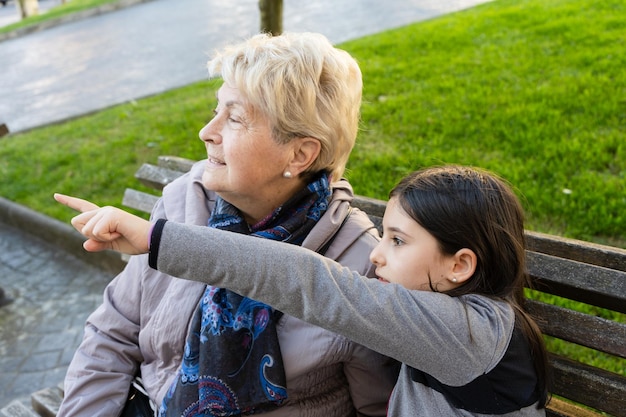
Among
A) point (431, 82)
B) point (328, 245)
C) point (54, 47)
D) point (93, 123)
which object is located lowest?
point (54, 47)

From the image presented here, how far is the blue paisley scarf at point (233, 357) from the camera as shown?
190 cm

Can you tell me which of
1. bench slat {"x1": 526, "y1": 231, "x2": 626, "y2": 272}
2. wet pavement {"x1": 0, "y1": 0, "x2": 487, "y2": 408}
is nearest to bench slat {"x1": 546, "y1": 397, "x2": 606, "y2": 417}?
bench slat {"x1": 526, "y1": 231, "x2": 626, "y2": 272}

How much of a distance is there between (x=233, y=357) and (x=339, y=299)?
0.62 m

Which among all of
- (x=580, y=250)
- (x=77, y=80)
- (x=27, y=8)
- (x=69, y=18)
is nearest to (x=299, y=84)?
(x=580, y=250)

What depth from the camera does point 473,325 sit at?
1520 millimetres

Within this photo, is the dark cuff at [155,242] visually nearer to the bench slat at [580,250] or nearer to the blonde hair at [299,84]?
the blonde hair at [299,84]

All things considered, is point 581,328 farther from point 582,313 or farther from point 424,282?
point 424,282

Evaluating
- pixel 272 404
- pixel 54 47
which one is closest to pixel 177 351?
pixel 272 404

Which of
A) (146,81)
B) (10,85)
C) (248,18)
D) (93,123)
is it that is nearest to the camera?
(93,123)

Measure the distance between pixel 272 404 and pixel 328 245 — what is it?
0.50m

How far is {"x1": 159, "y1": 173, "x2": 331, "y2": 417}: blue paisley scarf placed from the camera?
6.23 ft

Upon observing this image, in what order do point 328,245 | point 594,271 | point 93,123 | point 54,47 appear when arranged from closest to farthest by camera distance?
point 594,271 → point 328,245 → point 93,123 → point 54,47

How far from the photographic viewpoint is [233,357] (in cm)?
192

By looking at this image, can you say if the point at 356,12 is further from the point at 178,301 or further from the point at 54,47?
the point at 178,301
